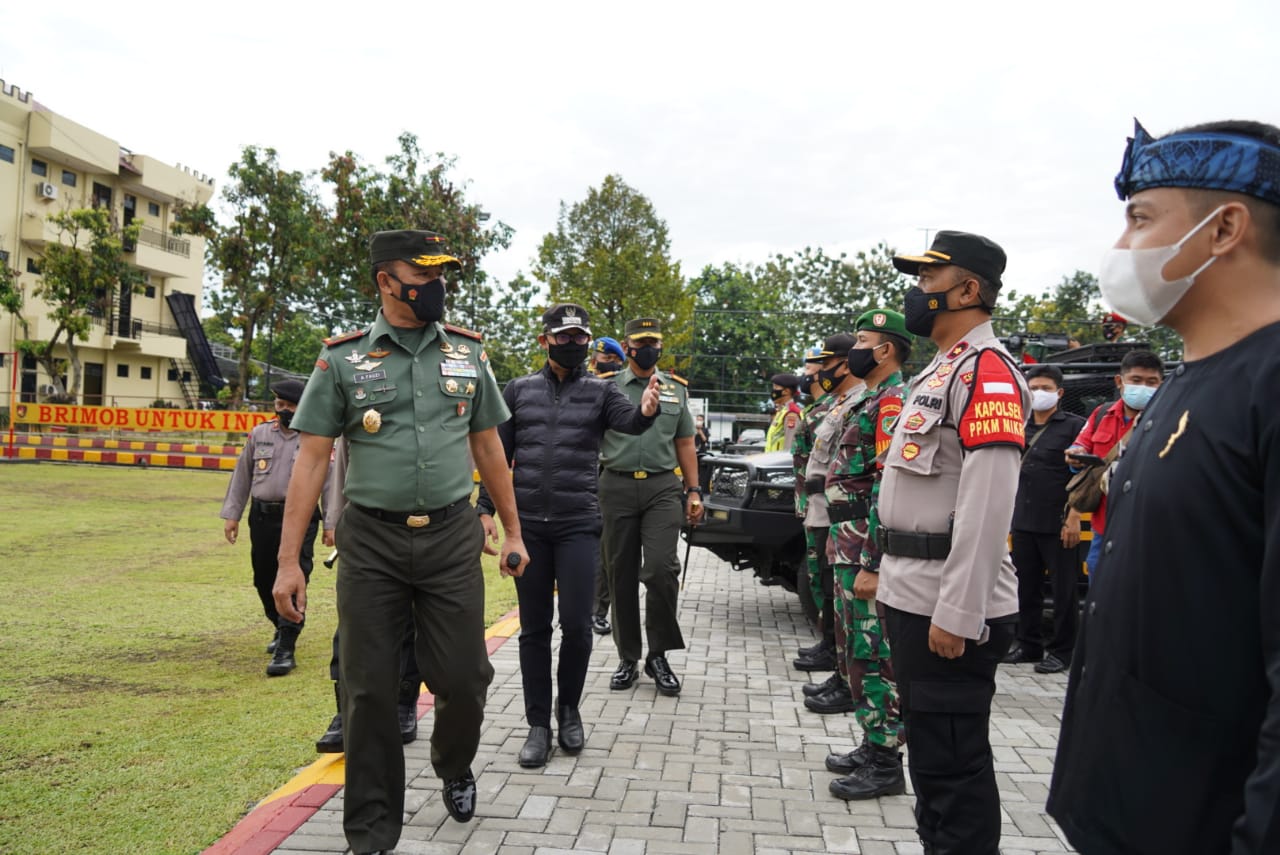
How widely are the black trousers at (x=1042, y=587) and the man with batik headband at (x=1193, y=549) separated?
514 centimetres

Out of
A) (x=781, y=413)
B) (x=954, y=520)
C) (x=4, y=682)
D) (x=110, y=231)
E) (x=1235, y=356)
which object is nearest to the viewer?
(x=1235, y=356)

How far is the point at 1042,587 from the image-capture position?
6.89 m

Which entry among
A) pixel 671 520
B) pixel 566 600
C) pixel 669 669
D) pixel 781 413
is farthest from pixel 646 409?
pixel 781 413

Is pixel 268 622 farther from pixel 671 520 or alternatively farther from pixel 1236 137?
pixel 1236 137

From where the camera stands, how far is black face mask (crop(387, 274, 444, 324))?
3.62 meters

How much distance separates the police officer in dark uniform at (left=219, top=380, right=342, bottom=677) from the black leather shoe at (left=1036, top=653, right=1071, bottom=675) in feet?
16.4

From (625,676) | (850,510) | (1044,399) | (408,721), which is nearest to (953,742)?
(850,510)

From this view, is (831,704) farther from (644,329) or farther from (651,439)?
(644,329)

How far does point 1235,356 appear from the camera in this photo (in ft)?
5.04

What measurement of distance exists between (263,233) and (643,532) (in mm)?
27126

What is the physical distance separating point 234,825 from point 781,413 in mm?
8785

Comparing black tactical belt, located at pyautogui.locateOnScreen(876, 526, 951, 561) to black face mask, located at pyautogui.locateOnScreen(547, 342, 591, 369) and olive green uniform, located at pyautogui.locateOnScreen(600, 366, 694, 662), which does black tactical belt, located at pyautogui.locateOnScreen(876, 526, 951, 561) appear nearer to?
black face mask, located at pyautogui.locateOnScreen(547, 342, 591, 369)

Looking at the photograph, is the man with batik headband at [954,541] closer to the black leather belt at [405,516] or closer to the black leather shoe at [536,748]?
the black leather belt at [405,516]

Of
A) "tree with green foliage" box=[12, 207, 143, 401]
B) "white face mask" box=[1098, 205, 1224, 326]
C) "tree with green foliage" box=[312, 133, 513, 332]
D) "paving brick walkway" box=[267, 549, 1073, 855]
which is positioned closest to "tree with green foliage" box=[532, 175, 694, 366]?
"tree with green foliage" box=[312, 133, 513, 332]
